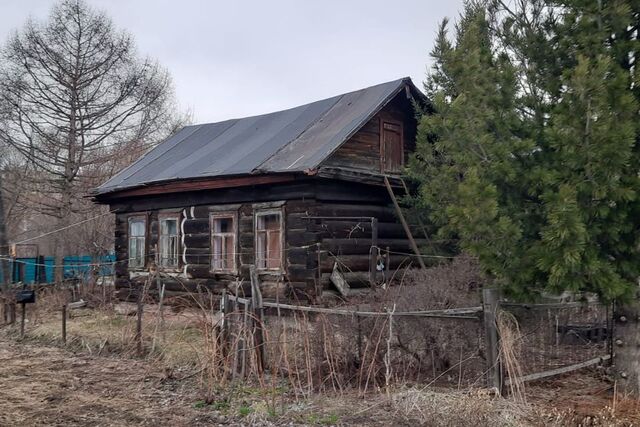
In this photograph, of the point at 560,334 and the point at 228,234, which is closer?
the point at 560,334

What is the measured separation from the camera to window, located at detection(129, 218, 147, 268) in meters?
16.5

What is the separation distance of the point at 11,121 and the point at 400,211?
19.1 m

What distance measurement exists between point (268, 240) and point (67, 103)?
51.3 ft

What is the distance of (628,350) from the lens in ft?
22.9

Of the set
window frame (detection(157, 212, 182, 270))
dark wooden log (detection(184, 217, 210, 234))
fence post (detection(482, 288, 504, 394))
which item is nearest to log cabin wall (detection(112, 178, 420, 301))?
dark wooden log (detection(184, 217, 210, 234))

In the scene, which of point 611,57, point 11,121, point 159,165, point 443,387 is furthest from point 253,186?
point 11,121

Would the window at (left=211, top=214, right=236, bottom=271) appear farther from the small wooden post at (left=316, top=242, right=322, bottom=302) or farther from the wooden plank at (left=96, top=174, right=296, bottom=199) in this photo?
the small wooden post at (left=316, top=242, right=322, bottom=302)

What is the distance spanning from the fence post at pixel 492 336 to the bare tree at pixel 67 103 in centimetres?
2114

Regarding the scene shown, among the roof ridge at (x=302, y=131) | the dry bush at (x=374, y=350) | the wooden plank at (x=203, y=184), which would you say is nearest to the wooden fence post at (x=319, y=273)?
the wooden plank at (x=203, y=184)

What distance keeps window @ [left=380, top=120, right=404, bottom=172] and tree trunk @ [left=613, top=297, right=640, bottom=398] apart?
738 cm

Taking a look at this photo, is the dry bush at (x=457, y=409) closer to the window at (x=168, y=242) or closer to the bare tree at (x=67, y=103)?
the window at (x=168, y=242)

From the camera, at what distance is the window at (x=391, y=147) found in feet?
45.8

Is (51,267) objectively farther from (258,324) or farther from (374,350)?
(374,350)

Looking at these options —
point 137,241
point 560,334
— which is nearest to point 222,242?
point 137,241
